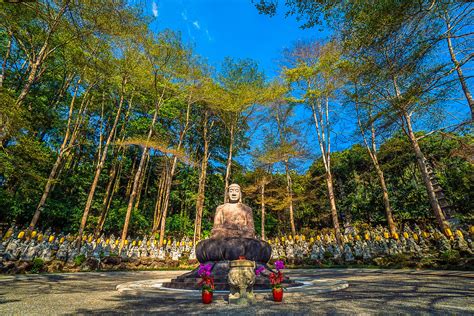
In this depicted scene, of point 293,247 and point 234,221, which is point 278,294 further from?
point 293,247

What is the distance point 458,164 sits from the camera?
15.0 metres

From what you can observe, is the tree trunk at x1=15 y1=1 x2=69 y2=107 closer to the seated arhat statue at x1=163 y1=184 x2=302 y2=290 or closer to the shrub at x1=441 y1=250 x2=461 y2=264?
the seated arhat statue at x1=163 y1=184 x2=302 y2=290

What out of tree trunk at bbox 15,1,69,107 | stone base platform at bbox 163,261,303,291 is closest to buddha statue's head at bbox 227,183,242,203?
stone base platform at bbox 163,261,303,291

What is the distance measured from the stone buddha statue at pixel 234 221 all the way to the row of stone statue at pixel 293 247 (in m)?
6.79

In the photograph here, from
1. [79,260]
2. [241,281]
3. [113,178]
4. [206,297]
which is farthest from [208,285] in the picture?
[113,178]

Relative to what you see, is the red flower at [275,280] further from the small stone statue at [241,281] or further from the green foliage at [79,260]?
the green foliage at [79,260]

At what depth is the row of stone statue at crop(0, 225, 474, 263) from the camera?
8.89 m

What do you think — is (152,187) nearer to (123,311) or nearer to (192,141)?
(192,141)

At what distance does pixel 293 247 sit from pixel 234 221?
8.37m

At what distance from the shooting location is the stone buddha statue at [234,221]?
22.9 ft

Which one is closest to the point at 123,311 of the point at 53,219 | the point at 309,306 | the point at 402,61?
the point at 309,306

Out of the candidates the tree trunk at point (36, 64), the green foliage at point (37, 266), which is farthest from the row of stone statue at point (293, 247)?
the tree trunk at point (36, 64)

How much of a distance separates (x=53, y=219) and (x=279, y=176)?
1664 centimetres

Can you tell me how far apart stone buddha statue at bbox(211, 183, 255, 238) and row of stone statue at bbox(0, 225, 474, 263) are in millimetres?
6788
